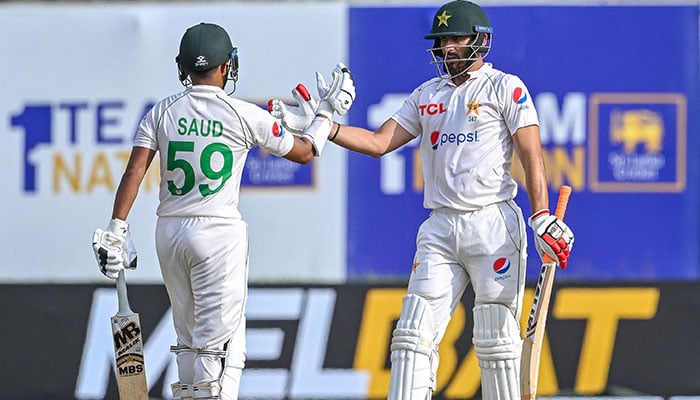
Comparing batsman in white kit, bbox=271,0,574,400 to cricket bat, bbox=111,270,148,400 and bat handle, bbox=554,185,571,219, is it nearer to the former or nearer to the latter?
bat handle, bbox=554,185,571,219

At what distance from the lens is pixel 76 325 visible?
Result: 7309mm

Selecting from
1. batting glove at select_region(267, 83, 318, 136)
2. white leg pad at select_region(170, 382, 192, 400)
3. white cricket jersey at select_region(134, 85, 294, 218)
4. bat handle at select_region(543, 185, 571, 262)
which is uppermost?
batting glove at select_region(267, 83, 318, 136)

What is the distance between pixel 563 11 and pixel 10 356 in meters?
3.39

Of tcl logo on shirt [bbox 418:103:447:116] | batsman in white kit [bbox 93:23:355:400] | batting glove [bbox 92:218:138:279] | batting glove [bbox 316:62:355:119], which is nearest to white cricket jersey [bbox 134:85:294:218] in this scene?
batsman in white kit [bbox 93:23:355:400]

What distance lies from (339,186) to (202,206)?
2.25m

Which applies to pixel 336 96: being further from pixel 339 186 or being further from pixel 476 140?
pixel 339 186

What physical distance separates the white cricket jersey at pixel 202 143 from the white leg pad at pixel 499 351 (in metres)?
1.02

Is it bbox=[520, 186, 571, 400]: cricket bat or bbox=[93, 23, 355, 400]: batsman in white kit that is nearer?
bbox=[93, 23, 355, 400]: batsman in white kit

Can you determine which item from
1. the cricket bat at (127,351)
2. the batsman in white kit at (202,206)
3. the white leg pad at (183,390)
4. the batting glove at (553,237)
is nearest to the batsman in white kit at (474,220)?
the batting glove at (553,237)

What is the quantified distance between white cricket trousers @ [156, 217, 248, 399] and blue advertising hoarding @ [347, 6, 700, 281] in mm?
2138

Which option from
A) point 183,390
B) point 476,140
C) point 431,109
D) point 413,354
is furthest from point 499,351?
point 183,390

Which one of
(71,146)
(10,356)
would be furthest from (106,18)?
(10,356)

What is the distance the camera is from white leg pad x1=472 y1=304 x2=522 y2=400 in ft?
17.0

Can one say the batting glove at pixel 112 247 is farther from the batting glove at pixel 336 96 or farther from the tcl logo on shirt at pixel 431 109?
the tcl logo on shirt at pixel 431 109
